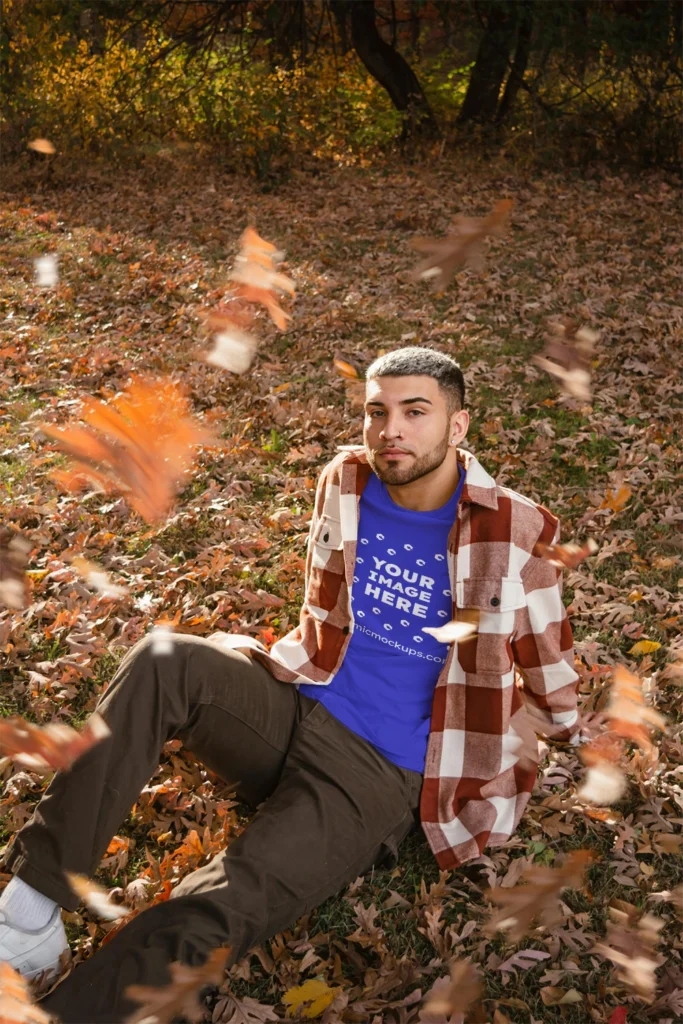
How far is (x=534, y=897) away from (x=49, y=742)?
1.86m

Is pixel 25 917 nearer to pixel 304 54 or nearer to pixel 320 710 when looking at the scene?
pixel 320 710

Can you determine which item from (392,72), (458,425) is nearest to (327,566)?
(458,425)

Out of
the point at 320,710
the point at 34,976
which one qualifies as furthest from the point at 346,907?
the point at 34,976

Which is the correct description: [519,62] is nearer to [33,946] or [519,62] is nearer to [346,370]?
[346,370]

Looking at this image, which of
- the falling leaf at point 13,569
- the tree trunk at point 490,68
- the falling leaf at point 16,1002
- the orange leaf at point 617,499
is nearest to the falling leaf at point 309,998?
the falling leaf at point 16,1002

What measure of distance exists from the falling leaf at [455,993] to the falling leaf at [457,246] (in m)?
7.90

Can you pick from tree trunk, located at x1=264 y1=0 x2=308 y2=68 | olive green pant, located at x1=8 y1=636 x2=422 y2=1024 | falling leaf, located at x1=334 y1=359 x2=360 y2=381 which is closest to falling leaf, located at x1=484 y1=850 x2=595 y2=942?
olive green pant, located at x1=8 y1=636 x2=422 y2=1024

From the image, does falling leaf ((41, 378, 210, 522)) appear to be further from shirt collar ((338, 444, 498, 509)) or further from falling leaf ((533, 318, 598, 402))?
falling leaf ((533, 318, 598, 402))

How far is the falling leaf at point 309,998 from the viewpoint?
8.65 ft

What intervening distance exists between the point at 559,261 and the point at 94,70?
9.72m

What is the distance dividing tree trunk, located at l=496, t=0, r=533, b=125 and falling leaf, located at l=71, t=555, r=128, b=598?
1271 centimetres

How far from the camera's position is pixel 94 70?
14422 millimetres

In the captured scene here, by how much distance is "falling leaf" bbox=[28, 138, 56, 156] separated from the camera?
14.0 meters

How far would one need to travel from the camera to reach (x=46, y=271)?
10.1 meters
